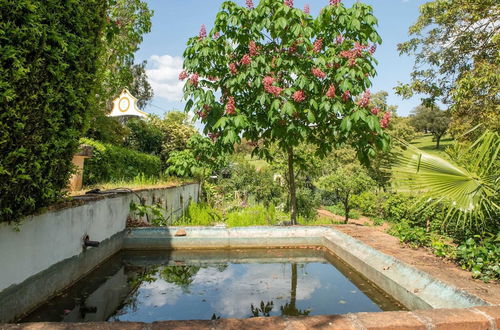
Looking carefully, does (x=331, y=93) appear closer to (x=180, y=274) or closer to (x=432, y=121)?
(x=180, y=274)

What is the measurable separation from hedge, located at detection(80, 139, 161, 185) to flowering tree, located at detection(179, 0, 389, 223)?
3.48m

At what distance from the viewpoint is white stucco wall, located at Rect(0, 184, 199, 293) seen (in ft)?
10.2

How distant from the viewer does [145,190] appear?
24.4 ft

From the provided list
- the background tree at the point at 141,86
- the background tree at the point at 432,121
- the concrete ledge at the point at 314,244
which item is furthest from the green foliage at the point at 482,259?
the background tree at the point at 432,121

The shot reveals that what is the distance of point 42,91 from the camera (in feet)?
10.1

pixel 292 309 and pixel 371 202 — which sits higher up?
pixel 292 309

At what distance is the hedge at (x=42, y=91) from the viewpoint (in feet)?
8.70

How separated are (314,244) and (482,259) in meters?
2.97

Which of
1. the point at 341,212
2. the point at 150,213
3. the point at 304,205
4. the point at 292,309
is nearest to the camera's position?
the point at 292,309

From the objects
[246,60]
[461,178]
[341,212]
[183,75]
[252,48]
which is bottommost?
[341,212]

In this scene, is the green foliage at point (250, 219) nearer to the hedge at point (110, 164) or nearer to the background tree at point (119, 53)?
the hedge at point (110, 164)

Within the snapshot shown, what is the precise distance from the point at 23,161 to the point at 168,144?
14.9 m

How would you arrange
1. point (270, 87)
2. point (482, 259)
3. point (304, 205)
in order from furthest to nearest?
point (304, 205)
point (270, 87)
point (482, 259)

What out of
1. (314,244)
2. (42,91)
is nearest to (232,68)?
(314,244)
